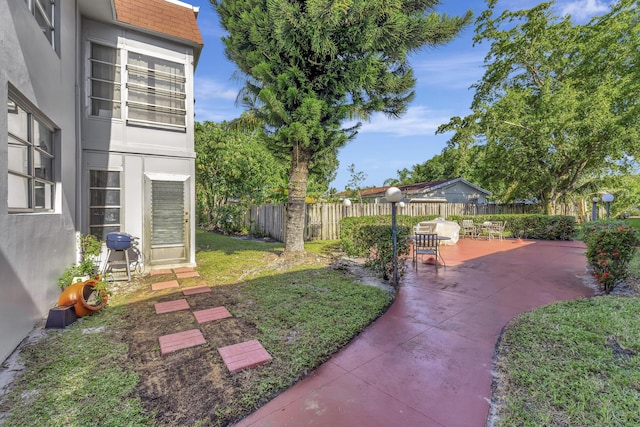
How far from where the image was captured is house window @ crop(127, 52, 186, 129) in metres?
6.77

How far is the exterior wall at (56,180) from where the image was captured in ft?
9.98

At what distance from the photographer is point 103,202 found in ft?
21.0

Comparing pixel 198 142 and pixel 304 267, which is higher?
pixel 198 142

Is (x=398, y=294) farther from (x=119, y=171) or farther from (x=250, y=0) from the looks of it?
(x=250, y=0)

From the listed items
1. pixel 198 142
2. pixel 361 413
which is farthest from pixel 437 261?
pixel 198 142

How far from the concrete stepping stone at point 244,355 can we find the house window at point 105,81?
6.19 m

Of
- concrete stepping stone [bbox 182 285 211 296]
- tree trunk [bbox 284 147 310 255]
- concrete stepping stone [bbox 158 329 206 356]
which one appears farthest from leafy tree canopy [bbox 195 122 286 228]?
concrete stepping stone [bbox 158 329 206 356]

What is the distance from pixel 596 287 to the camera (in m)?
6.01

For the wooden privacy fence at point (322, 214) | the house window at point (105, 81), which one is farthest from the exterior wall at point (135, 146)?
the wooden privacy fence at point (322, 214)

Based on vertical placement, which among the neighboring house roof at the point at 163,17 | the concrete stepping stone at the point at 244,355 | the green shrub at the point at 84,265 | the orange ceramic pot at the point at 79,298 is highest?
the neighboring house roof at the point at 163,17

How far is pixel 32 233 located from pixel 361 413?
4469mm

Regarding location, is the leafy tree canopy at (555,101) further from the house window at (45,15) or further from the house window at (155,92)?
the house window at (45,15)

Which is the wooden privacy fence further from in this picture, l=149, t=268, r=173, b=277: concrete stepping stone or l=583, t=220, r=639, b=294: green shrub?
l=583, t=220, r=639, b=294: green shrub

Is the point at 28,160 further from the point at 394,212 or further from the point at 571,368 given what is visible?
the point at 571,368
